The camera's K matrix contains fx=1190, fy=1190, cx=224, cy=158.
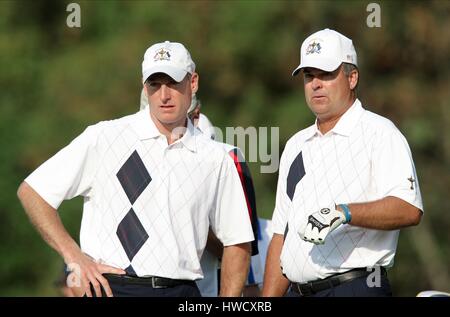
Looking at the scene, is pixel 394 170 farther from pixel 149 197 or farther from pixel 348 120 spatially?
pixel 149 197

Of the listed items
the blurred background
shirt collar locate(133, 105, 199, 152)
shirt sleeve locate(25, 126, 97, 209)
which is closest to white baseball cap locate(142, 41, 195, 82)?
shirt collar locate(133, 105, 199, 152)

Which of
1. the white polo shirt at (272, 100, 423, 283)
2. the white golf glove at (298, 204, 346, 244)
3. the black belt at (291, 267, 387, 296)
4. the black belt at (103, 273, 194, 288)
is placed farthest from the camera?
the black belt at (103, 273, 194, 288)

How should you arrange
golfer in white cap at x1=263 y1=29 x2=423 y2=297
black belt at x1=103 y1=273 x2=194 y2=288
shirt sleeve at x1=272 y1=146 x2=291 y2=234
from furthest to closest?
1. shirt sleeve at x1=272 y1=146 x2=291 y2=234
2. black belt at x1=103 y1=273 x2=194 y2=288
3. golfer in white cap at x1=263 y1=29 x2=423 y2=297

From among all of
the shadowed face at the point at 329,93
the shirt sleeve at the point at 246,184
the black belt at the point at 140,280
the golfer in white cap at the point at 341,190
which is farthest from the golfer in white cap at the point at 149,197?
the shadowed face at the point at 329,93

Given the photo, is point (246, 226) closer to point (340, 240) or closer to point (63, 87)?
point (340, 240)

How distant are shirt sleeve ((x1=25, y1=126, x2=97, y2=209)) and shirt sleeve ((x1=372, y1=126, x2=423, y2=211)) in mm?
1784

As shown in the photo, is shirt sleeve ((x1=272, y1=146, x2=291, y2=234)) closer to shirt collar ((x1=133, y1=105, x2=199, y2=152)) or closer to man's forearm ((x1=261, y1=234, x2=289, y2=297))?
man's forearm ((x1=261, y1=234, x2=289, y2=297))

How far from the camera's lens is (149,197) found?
7.41m

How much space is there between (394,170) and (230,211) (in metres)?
1.24

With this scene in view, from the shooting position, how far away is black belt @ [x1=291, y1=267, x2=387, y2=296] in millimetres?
7180

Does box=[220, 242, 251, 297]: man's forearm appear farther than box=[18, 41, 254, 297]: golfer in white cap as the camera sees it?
Yes

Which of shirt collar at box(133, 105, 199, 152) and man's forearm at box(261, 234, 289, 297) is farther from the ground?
shirt collar at box(133, 105, 199, 152)

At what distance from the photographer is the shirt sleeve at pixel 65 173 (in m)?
7.40
